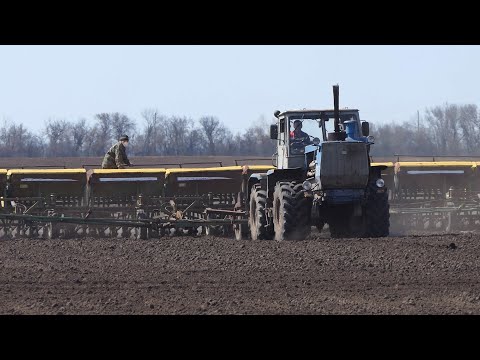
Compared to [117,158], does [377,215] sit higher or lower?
lower

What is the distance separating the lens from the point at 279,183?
1577 centimetres

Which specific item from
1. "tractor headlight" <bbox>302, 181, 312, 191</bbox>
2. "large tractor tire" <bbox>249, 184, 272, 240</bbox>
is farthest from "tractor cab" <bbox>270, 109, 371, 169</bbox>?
"tractor headlight" <bbox>302, 181, 312, 191</bbox>

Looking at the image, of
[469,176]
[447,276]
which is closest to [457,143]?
[469,176]

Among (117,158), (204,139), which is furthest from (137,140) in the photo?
(117,158)

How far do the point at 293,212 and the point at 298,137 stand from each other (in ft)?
5.24

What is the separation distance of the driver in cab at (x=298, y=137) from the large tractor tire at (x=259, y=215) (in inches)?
44.5

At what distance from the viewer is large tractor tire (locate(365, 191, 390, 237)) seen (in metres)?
15.4

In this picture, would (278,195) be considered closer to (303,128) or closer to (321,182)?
(321,182)

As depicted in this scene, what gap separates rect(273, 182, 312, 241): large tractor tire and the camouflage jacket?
6.16 meters

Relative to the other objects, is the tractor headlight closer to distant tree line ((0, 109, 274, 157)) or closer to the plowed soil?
the plowed soil

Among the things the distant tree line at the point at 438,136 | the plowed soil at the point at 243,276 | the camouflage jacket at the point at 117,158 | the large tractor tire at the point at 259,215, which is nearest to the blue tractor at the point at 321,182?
the large tractor tire at the point at 259,215

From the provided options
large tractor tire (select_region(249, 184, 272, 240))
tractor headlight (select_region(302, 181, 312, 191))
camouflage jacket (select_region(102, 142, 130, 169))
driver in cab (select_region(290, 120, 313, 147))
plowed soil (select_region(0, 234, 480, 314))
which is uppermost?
driver in cab (select_region(290, 120, 313, 147))

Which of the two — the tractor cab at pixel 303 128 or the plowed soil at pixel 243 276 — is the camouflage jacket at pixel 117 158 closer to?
the plowed soil at pixel 243 276

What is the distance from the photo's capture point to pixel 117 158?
2094 cm
